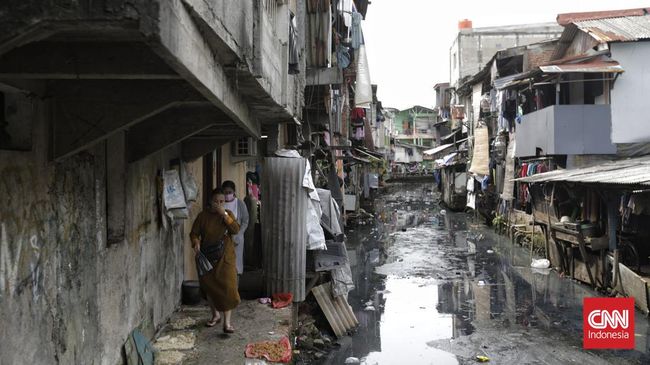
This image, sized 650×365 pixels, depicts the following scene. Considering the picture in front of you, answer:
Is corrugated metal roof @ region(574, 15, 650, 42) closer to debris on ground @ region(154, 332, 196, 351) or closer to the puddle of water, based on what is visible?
the puddle of water

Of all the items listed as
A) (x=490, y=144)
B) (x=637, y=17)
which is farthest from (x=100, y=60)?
(x=490, y=144)

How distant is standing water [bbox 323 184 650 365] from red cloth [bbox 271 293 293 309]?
3.71 feet

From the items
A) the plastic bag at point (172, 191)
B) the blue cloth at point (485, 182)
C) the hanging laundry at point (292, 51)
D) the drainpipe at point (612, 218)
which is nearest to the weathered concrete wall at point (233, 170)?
the hanging laundry at point (292, 51)

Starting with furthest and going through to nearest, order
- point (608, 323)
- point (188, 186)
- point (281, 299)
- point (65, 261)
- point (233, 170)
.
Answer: point (233, 170) < point (608, 323) < point (281, 299) < point (188, 186) < point (65, 261)

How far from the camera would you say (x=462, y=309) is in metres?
11.6

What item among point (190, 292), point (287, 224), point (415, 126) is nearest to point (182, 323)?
point (190, 292)

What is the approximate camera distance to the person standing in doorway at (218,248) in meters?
6.39

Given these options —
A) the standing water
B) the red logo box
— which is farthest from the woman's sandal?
the red logo box

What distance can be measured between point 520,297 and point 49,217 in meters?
11.1

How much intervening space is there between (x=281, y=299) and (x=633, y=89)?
1319 cm

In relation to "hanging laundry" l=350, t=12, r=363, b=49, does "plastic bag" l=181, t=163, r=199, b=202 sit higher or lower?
lower

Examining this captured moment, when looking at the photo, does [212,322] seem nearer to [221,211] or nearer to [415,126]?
[221,211]

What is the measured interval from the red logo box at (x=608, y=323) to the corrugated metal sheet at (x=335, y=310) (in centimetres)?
391

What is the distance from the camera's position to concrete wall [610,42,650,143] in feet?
52.3
